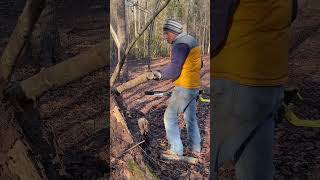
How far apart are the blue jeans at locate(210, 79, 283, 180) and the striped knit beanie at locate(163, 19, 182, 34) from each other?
16.7 inches

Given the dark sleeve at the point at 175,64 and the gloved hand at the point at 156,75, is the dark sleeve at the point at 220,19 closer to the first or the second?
the dark sleeve at the point at 175,64

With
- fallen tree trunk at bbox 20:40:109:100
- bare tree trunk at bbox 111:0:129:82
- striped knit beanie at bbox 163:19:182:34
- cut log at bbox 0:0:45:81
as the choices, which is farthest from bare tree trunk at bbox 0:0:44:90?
striped knit beanie at bbox 163:19:182:34

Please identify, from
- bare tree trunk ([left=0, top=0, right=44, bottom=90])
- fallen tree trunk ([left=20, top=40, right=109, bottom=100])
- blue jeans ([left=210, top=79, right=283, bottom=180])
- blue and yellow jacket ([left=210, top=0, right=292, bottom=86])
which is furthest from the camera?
bare tree trunk ([left=0, top=0, right=44, bottom=90])

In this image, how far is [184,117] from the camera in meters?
3.98

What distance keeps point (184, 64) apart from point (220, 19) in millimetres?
411

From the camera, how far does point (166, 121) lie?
399 cm

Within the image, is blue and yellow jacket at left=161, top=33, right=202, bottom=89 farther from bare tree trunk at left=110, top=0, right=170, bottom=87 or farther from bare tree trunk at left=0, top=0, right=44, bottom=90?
bare tree trunk at left=0, top=0, right=44, bottom=90

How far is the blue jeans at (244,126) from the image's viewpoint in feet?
12.5

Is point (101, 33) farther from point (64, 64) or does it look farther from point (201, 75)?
point (201, 75)

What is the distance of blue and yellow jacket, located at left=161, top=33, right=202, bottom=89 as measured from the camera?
153 inches

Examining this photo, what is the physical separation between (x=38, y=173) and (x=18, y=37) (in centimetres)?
100

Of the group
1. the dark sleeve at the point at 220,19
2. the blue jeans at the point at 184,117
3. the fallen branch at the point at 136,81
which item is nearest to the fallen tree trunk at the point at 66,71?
the fallen branch at the point at 136,81

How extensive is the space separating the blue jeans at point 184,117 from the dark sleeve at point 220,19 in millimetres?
380

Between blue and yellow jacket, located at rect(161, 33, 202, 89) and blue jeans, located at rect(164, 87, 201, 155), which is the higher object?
blue and yellow jacket, located at rect(161, 33, 202, 89)
